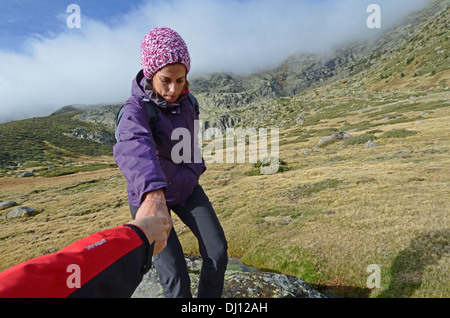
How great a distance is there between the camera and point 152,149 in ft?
8.37

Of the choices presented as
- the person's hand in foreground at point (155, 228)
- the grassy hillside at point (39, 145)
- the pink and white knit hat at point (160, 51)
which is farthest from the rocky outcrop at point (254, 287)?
the grassy hillside at point (39, 145)

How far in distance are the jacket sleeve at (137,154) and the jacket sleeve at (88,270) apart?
0.49 meters

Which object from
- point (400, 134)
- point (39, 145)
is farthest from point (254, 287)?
point (39, 145)

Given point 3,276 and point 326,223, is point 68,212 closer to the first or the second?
point 326,223

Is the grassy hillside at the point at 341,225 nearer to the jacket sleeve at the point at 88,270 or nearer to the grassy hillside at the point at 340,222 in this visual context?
the grassy hillside at the point at 340,222

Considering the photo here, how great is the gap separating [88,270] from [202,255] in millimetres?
2443

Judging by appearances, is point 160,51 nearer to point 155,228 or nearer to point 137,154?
point 137,154

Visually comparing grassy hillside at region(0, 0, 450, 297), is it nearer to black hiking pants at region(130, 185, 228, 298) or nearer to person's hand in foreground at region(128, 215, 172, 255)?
black hiking pants at region(130, 185, 228, 298)

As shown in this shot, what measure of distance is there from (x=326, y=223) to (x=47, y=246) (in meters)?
18.9

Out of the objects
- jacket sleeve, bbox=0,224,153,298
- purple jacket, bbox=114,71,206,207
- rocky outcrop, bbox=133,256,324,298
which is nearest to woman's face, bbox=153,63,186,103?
purple jacket, bbox=114,71,206,207

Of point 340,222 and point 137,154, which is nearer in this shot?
point 137,154

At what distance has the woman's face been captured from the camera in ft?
10.6
